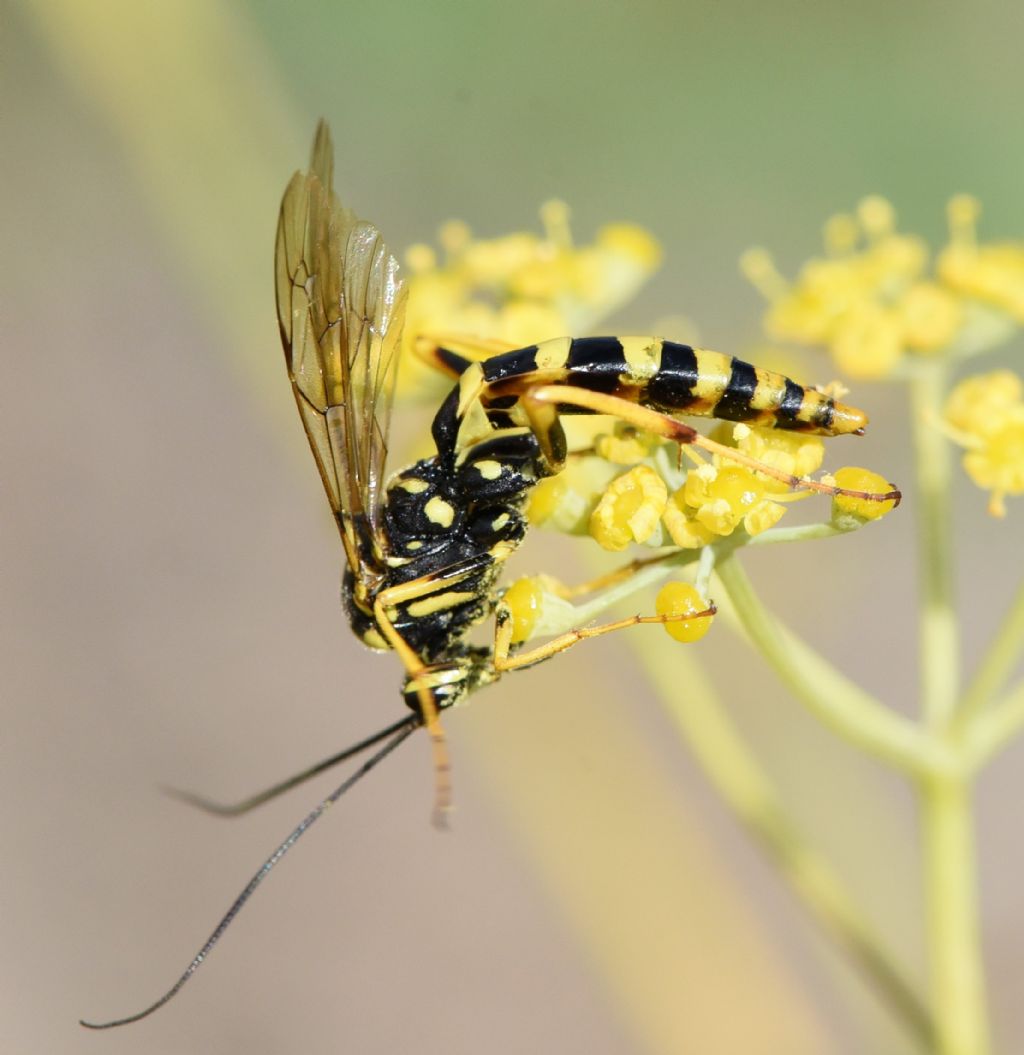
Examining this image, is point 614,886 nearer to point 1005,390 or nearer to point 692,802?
point 692,802

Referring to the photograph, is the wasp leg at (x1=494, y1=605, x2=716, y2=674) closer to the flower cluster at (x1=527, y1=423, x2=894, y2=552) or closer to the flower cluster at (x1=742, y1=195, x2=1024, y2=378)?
the flower cluster at (x1=527, y1=423, x2=894, y2=552)

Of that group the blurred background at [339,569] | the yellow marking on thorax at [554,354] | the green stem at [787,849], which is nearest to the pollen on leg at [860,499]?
the yellow marking on thorax at [554,354]

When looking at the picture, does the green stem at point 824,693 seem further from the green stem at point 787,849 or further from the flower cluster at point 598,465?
the green stem at point 787,849

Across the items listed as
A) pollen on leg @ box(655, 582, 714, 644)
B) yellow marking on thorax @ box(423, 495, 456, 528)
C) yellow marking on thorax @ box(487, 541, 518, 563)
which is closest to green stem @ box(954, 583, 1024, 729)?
pollen on leg @ box(655, 582, 714, 644)

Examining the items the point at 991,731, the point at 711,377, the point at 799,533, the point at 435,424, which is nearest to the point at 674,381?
the point at 711,377

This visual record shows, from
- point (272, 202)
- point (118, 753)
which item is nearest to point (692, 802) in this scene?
point (118, 753)

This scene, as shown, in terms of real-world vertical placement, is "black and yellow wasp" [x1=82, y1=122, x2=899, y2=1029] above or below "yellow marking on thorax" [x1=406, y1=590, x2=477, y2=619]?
above

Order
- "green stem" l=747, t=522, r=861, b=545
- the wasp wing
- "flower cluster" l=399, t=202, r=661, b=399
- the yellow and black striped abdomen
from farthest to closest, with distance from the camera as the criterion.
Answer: "flower cluster" l=399, t=202, r=661, b=399, the wasp wing, the yellow and black striped abdomen, "green stem" l=747, t=522, r=861, b=545
